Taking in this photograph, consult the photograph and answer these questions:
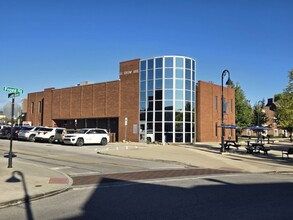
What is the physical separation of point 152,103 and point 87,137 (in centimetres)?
1050

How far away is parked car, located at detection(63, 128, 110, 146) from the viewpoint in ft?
106

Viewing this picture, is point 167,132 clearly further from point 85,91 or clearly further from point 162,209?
point 162,209

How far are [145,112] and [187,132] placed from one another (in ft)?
18.0

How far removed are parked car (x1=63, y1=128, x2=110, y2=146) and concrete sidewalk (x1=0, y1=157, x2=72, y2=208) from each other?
56.0 feet

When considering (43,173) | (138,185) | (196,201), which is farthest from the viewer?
(43,173)

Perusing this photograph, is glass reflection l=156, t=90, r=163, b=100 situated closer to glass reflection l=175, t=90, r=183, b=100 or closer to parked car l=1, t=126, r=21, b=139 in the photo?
glass reflection l=175, t=90, r=183, b=100

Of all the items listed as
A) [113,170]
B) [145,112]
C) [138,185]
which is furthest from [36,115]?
[138,185]

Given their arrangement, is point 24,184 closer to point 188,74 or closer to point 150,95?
point 150,95

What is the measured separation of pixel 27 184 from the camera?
1119 cm

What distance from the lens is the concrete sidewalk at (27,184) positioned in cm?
927

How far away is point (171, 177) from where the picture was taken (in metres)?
14.4

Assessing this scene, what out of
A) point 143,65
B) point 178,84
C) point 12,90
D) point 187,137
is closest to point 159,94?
point 178,84

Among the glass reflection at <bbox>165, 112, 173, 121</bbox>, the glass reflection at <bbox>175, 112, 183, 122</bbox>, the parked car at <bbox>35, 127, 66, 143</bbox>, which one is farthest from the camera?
the glass reflection at <bbox>175, 112, 183, 122</bbox>

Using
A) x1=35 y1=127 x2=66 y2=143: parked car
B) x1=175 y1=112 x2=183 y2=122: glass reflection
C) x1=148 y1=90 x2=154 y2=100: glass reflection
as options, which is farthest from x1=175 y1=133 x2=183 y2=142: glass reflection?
x1=35 y1=127 x2=66 y2=143: parked car
